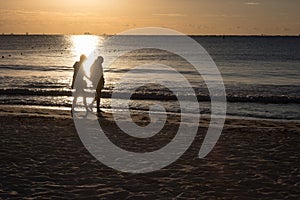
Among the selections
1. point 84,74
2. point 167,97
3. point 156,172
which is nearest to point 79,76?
point 84,74

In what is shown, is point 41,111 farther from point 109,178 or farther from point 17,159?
point 109,178

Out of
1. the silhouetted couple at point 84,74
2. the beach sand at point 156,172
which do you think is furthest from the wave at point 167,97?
the beach sand at point 156,172

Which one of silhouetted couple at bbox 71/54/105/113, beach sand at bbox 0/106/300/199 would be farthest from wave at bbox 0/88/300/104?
beach sand at bbox 0/106/300/199

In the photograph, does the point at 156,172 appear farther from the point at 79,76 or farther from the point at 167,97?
the point at 167,97

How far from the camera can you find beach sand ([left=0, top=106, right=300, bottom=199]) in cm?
715

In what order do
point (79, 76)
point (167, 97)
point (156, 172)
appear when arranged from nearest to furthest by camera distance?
point (156, 172) < point (79, 76) < point (167, 97)

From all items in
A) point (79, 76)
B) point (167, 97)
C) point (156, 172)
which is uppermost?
point (79, 76)

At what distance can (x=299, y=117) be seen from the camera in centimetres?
1817

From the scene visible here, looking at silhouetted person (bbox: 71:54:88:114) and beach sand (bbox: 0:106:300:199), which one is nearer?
beach sand (bbox: 0:106:300:199)

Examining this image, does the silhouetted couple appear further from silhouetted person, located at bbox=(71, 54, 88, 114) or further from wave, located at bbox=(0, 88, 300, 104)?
wave, located at bbox=(0, 88, 300, 104)

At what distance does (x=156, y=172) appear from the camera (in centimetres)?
846

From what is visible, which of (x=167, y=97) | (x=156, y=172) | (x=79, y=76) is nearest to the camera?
(x=156, y=172)

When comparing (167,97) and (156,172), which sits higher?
(167,97)

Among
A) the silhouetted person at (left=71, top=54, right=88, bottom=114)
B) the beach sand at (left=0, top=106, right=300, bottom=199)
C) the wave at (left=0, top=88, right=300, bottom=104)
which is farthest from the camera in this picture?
the wave at (left=0, top=88, right=300, bottom=104)
